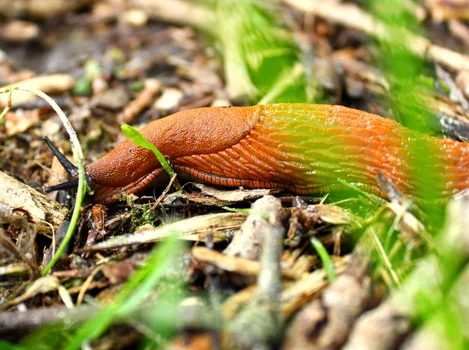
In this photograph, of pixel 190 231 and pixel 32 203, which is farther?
pixel 32 203

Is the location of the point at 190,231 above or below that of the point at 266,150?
below

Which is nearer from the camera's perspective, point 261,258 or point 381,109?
point 261,258

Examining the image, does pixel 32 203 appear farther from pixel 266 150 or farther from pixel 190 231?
pixel 266 150

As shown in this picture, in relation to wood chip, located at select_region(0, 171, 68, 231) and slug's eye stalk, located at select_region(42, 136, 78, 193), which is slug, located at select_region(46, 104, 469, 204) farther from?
wood chip, located at select_region(0, 171, 68, 231)

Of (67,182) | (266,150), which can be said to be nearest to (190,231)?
(266,150)

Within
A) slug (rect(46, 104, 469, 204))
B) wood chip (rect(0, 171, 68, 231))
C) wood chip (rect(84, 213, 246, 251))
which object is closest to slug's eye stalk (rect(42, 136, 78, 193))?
slug (rect(46, 104, 469, 204))

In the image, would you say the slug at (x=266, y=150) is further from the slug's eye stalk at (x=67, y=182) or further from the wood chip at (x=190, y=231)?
the wood chip at (x=190, y=231)

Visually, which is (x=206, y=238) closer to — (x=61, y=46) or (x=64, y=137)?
(x=64, y=137)

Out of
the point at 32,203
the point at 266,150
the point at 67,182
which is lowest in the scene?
the point at 32,203

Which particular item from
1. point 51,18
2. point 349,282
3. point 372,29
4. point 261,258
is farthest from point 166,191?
point 51,18
